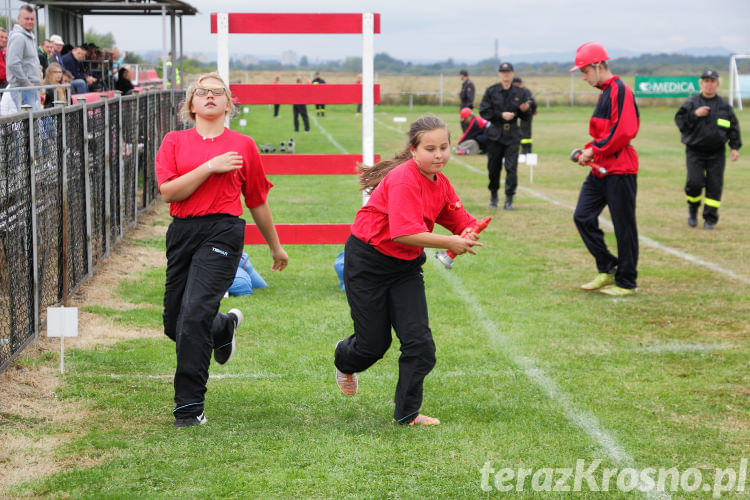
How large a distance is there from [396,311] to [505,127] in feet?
34.4

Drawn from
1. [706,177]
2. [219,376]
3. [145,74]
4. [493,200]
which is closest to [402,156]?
[219,376]

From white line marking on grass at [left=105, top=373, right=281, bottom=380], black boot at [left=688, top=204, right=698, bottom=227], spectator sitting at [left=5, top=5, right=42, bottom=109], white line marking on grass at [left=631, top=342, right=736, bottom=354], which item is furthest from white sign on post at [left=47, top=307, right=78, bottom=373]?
black boot at [left=688, top=204, right=698, bottom=227]

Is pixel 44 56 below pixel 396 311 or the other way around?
the other way around

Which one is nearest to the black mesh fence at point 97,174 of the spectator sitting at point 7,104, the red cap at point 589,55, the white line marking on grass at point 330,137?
the spectator sitting at point 7,104

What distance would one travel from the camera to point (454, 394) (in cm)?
609

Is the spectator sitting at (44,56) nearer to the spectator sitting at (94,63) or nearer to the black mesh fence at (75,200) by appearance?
the spectator sitting at (94,63)

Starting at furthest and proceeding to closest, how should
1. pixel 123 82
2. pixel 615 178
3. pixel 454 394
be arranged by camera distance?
pixel 123 82 < pixel 615 178 < pixel 454 394

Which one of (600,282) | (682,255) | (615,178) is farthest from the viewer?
(682,255)

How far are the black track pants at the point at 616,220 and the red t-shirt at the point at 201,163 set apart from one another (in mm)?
4538

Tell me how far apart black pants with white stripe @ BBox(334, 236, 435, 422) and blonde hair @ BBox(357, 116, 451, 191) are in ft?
1.22

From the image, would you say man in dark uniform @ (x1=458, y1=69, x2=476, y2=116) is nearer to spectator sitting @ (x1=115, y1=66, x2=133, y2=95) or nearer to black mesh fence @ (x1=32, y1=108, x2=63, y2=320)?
spectator sitting @ (x1=115, y1=66, x2=133, y2=95)

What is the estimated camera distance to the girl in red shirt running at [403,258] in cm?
515

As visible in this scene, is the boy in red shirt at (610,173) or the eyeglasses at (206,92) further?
the boy in red shirt at (610,173)

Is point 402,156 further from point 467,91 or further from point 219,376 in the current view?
point 467,91
